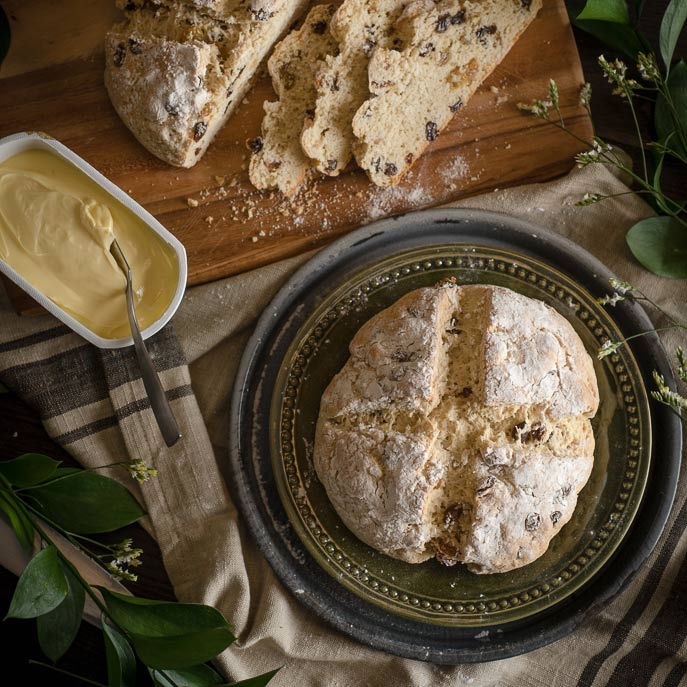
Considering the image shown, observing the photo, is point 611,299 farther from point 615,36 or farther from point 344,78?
point 344,78

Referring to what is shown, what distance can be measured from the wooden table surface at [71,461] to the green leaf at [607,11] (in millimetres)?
239

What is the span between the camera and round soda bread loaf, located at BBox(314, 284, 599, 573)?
2377mm

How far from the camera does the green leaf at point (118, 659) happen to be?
229 centimetres

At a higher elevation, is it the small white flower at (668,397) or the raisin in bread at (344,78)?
the raisin in bread at (344,78)

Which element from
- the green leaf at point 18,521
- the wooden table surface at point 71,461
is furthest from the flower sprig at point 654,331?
the green leaf at point 18,521

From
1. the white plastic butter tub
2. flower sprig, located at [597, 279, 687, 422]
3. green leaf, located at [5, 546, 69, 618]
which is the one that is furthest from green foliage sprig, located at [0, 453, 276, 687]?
flower sprig, located at [597, 279, 687, 422]

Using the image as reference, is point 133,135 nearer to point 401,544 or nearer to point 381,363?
point 381,363

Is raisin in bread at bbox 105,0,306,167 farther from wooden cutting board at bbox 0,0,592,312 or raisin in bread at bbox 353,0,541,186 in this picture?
raisin in bread at bbox 353,0,541,186

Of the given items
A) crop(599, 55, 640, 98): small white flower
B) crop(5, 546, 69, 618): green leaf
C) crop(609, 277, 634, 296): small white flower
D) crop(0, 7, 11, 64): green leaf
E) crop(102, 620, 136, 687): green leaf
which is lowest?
crop(102, 620, 136, 687): green leaf

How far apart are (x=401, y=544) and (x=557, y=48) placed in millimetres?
1979

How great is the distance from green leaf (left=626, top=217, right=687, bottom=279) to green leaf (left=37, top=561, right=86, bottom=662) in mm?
2370

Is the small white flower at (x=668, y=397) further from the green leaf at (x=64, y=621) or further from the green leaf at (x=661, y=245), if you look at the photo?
the green leaf at (x=64, y=621)

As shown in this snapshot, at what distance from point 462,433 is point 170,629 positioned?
3.75 feet

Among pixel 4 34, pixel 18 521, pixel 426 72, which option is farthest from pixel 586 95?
pixel 18 521
